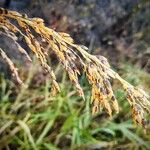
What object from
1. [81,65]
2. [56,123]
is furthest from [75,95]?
[81,65]

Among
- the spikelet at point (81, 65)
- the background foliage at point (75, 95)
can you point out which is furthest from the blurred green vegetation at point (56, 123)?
the spikelet at point (81, 65)

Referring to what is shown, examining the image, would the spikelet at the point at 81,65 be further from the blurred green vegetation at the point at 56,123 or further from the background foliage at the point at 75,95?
the blurred green vegetation at the point at 56,123

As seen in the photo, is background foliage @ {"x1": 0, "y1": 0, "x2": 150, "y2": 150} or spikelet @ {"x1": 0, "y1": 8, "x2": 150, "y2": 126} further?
background foliage @ {"x1": 0, "y1": 0, "x2": 150, "y2": 150}

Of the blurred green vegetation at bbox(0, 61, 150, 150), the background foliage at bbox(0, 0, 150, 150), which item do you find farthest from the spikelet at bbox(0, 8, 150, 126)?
the blurred green vegetation at bbox(0, 61, 150, 150)

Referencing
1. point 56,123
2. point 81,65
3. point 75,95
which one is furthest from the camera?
point 75,95

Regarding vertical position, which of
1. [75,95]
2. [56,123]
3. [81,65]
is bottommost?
[81,65]

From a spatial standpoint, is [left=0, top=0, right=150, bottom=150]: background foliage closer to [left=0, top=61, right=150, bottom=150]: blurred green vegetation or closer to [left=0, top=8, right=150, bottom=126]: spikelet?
[left=0, top=61, right=150, bottom=150]: blurred green vegetation

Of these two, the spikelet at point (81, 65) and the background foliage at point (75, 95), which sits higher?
the background foliage at point (75, 95)

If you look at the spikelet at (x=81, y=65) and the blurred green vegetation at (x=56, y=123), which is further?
the blurred green vegetation at (x=56, y=123)

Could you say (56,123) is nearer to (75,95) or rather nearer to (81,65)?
(75,95)
